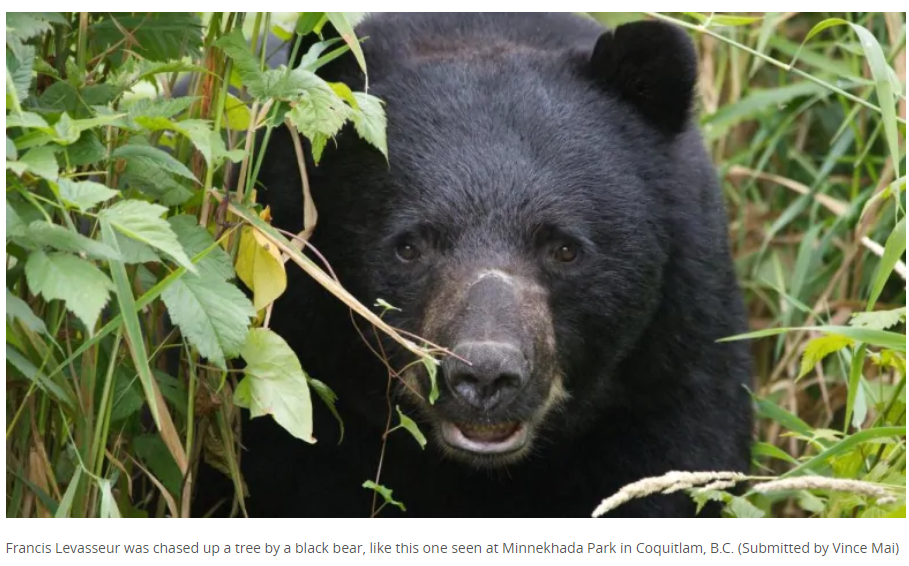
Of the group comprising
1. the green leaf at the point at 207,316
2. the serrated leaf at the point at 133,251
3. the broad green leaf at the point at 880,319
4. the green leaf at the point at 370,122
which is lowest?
the green leaf at the point at 207,316

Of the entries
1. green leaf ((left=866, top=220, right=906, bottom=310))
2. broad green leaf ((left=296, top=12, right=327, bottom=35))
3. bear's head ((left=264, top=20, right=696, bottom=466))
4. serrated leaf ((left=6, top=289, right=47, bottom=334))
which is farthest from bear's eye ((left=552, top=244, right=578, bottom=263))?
serrated leaf ((left=6, top=289, right=47, bottom=334))

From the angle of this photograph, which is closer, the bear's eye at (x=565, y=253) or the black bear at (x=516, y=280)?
the black bear at (x=516, y=280)

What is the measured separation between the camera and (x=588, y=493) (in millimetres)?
4188

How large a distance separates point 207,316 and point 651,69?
1607 millimetres

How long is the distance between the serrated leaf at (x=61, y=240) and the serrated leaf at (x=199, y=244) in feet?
1.04

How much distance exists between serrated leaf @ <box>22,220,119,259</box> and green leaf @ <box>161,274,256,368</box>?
0.19 metres

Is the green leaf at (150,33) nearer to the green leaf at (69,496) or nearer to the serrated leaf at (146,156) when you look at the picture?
the serrated leaf at (146,156)

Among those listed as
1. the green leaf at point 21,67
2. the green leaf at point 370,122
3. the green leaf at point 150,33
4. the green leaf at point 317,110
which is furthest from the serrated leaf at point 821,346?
the green leaf at point 21,67

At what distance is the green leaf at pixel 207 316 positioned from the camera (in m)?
3.01

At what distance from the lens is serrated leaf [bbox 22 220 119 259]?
287 centimetres

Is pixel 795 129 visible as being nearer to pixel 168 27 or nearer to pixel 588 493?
pixel 588 493

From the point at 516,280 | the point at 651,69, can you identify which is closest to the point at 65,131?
the point at 516,280

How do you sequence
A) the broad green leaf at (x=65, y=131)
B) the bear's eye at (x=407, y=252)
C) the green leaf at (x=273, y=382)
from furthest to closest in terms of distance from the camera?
1. the bear's eye at (x=407, y=252)
2. the green leaf at (x=273, y=382)
3. the broad green leaf at (x=65, y=131)
